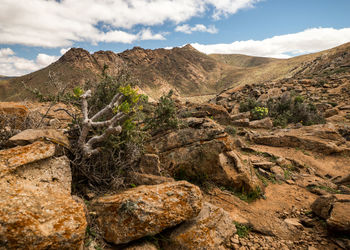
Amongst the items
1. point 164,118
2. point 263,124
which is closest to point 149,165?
point 164,118

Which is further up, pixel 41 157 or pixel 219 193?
pixel 41 157

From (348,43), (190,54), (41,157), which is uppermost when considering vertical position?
(190,54)

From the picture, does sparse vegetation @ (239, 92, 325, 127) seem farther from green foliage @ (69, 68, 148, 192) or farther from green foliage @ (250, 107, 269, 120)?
green foliage @ (69, 68, 148, 192)

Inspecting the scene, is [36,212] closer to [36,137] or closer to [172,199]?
[36,137]

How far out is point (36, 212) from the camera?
2.25 meters

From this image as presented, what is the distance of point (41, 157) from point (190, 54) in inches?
4289

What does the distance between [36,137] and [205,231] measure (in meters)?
3.53

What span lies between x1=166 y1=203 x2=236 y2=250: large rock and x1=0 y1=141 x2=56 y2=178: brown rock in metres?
2.60

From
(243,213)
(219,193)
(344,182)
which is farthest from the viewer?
(344,182)

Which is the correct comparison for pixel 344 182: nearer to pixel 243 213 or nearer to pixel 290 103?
pixel 243 213

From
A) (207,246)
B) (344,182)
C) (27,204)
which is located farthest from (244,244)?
(344,182)

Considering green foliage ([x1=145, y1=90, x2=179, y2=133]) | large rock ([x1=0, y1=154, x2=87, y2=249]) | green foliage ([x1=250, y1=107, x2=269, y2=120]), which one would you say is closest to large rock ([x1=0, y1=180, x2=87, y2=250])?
large rock ([x1=0, y1=154, x2=87, y2=249])

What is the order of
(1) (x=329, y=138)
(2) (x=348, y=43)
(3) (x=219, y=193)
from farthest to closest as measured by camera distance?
(2) (x=348, y=43)
(1) (x=329, y=138)
(3) (x=219, y=193)

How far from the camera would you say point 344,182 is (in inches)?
247
